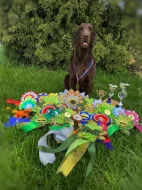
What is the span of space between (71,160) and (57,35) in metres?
3.96

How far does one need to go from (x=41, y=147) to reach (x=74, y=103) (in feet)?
2.27

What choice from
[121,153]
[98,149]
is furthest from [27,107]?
[121,153]

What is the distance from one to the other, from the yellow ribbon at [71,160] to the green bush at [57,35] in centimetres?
351

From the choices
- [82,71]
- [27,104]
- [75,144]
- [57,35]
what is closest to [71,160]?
[75,144]

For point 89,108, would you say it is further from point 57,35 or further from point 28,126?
point 57,35

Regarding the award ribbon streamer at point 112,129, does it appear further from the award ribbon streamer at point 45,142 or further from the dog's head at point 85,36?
the dog's head at point 85,36

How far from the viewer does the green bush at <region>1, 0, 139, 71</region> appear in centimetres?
472

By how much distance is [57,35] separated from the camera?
496 centimetres

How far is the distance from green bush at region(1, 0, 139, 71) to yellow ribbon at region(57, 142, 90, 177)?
351 cm

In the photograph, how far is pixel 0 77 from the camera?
3.78m

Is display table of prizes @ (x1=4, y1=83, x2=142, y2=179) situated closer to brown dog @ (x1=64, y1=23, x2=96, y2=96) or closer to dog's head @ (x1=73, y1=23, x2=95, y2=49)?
brown dog @ (x1=64, y1=23, x2=96, y2=96)

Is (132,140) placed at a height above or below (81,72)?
below

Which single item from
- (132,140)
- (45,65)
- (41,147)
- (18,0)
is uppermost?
(18,0)

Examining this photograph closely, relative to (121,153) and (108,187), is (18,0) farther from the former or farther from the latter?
(121,153)
